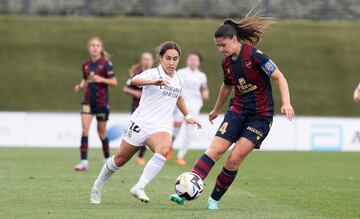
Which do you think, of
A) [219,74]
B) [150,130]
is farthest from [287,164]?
[219,74]

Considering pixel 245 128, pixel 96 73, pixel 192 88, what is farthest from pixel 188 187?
pixel 192 88

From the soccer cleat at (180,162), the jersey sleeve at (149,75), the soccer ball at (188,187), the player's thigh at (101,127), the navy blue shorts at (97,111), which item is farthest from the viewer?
the soccer cleat at (180,162)

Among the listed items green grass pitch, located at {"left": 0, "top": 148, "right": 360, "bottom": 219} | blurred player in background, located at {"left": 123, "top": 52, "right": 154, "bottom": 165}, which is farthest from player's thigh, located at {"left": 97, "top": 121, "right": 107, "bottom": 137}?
blurred player in background, located at {"left": 123, "top": 52, "right": 154, "bottom": 165}

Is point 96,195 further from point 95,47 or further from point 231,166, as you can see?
point 95,47

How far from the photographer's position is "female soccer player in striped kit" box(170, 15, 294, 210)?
9.49m

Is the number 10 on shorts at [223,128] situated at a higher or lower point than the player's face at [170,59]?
lower

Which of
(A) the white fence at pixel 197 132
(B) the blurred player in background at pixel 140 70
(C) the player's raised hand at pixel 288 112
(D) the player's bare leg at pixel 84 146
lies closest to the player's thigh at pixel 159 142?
(C) the player's raised hand at pixel 288 112

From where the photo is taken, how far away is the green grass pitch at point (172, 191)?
9391 mm

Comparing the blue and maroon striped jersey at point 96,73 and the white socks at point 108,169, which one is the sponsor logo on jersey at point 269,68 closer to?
the white socks at point 108,169

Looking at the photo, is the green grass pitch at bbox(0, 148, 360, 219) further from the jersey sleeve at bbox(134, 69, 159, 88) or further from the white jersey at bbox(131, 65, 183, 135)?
the jersey sleeve at bbox(134, 69, 159, 88)

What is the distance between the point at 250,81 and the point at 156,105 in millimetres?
1142

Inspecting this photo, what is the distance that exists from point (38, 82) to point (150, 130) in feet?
79.8

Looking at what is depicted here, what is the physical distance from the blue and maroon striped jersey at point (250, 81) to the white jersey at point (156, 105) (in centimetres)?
70

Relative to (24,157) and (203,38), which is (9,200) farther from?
(203,38)
